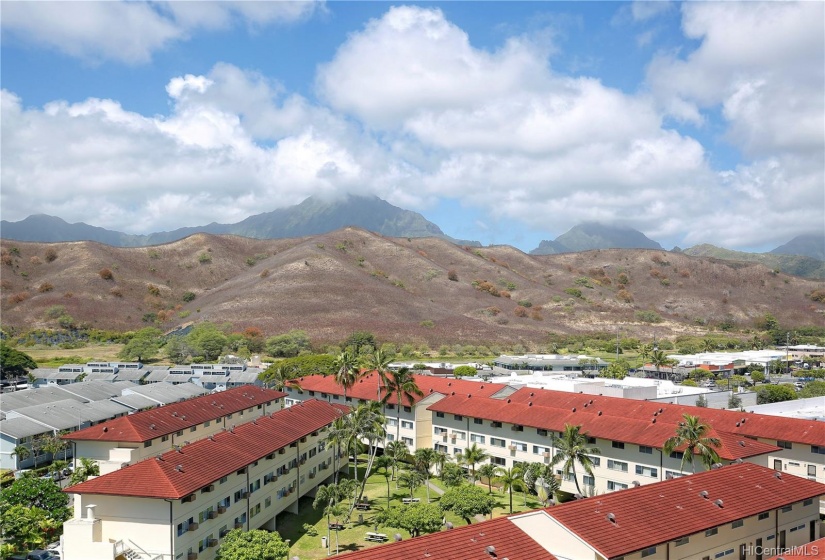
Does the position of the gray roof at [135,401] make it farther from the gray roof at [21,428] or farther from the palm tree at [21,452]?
the palm tree at [21,452]

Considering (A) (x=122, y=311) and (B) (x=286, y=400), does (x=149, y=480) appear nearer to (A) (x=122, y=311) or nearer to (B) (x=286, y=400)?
(B) (x=286, y=400)

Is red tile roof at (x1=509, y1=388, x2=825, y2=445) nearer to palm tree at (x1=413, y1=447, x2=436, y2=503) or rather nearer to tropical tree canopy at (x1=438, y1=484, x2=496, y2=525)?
palm tree at (x1=413, y1=447, x2=436, y2=503)

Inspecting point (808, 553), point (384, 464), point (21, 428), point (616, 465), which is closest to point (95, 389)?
point (21, 428)

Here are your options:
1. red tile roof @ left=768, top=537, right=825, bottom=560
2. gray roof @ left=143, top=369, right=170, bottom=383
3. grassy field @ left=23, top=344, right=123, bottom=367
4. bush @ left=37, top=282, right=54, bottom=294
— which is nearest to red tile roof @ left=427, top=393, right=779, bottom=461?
red tile roof @ left=768, top=537, right=825, bottom=560

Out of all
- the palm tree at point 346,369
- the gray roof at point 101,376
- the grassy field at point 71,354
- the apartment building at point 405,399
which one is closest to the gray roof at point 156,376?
the gray roof at point 101,376

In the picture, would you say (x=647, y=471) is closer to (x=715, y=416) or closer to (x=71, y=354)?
(x=715, y=416)

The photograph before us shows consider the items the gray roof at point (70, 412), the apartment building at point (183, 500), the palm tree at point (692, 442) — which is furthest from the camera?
the gray roof at point (70, 412)

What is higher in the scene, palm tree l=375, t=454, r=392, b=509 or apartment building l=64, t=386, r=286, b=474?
apartment building l=64, t=386, r=286, b=474
